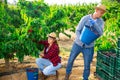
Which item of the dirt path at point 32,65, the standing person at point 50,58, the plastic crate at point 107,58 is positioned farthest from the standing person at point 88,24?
the dirt path at point 32,65

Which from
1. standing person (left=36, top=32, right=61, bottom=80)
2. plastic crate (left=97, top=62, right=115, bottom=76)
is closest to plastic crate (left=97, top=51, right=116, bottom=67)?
plastic crate (left=97, top=62, right=115, bottom=76)

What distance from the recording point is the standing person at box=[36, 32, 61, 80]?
24.4 ft

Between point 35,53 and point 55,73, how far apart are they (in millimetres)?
717

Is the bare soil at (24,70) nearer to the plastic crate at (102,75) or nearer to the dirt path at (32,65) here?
the dirt path at (32,65)

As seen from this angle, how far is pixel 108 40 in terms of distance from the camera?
8.30 meters

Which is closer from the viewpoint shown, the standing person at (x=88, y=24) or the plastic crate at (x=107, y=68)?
the standing person at (x=88, y=24)

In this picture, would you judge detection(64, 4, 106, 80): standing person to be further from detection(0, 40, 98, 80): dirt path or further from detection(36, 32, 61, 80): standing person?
detection(0, 40, 98, 80): dirt path

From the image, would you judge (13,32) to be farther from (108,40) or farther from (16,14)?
(108,40)

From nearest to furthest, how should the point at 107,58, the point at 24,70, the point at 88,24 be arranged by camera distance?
the point at 88,24
the point at 107,58
the point at 24,70

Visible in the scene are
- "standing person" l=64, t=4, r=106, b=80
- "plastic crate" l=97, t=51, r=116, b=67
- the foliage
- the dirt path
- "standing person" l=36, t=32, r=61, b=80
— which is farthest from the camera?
the dirt path

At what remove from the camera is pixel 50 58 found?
764cm

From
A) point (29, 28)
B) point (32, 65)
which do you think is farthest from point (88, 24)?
point (32, 65)

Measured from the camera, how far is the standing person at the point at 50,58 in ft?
24.4

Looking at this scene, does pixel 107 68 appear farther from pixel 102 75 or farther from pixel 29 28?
pixel 29 28
